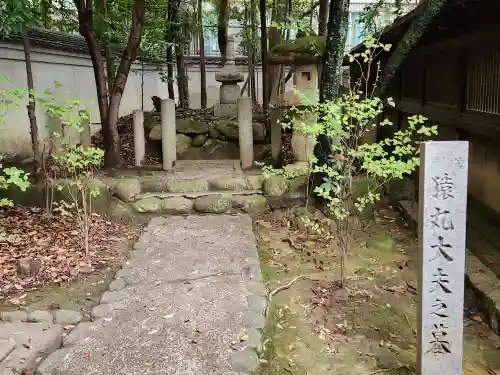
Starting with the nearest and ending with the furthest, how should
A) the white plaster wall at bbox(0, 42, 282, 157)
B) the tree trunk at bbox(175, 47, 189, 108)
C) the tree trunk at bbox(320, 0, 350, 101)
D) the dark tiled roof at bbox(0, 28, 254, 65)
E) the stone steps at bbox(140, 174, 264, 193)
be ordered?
the tree trunk at bbox(320, 0, 350, 101) < the stone steps at bbox(140, 174, 264, 193) < the white plaster wall at bbox(0, 42, 282, 157) < the dark tiled roof at bbox(0, 28, 254, 65) < the tree trunk at bbox(175, 47, 189, 108)

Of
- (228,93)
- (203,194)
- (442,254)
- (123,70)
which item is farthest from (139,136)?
(442,254)

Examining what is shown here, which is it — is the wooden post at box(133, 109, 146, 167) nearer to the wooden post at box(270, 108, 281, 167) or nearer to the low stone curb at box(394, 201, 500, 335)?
the wooden post at box(270, 108, 281, 167)

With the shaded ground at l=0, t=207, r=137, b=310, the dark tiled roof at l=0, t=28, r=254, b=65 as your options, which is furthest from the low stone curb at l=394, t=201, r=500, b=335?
the dark tiled roof at l=0, t=28, r=254, b=65

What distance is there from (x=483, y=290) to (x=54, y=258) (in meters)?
4.83

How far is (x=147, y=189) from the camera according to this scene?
342 inches

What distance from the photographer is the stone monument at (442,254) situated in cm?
358

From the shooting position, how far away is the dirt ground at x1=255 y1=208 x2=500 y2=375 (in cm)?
429

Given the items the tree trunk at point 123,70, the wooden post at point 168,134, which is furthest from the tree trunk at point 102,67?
the wooden post at point 168,134

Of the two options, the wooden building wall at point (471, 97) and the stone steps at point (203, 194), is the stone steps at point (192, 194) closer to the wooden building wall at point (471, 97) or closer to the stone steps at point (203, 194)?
the stone steps at point (203, 194)

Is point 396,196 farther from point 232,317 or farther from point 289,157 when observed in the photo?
point 232,317

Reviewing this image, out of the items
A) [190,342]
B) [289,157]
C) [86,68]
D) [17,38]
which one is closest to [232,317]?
A: [190,342]

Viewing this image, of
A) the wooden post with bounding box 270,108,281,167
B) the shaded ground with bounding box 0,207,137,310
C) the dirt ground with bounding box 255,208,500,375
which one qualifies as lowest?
the dirt ground with bounding box 255,208,500,375

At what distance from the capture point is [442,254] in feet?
12.0

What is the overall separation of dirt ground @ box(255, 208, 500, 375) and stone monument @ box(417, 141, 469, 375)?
1.70 feet
